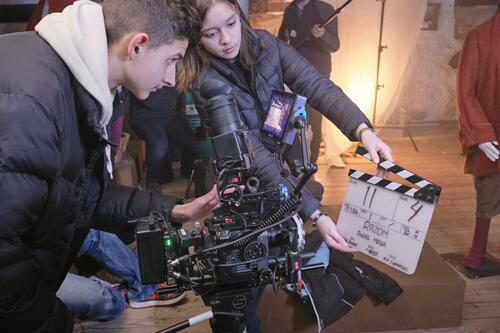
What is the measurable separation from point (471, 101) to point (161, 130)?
2186mm

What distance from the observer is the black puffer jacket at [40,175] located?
0.88m

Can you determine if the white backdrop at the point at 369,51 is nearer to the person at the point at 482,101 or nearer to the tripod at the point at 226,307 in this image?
the person at the point at 482,101

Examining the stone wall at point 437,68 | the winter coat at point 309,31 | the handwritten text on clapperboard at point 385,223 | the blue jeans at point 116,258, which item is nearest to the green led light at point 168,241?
the handwritten text on clapperboard at point 385,223

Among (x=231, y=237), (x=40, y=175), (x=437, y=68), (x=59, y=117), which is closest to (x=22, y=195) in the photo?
(x=40, y=175)

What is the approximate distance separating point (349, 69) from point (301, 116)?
306 centimetres

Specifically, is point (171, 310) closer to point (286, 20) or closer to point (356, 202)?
point (356, 202)

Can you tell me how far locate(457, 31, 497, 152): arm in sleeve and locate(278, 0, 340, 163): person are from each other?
1.24 metres

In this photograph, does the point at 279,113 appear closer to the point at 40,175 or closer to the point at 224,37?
the point at 224,37

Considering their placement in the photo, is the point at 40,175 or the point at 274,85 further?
the point at 274,85

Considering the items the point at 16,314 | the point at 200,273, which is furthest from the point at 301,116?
the point at 16,314

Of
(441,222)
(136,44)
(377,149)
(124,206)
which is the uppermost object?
(136,44)

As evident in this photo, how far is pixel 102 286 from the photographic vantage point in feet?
6.84

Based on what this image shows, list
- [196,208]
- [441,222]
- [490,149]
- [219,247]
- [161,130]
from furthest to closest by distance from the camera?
[161,130] < [441,222] < [490,149] < [196,208] < [219,247]

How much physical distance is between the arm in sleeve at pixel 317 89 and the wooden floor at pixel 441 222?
1079mm
